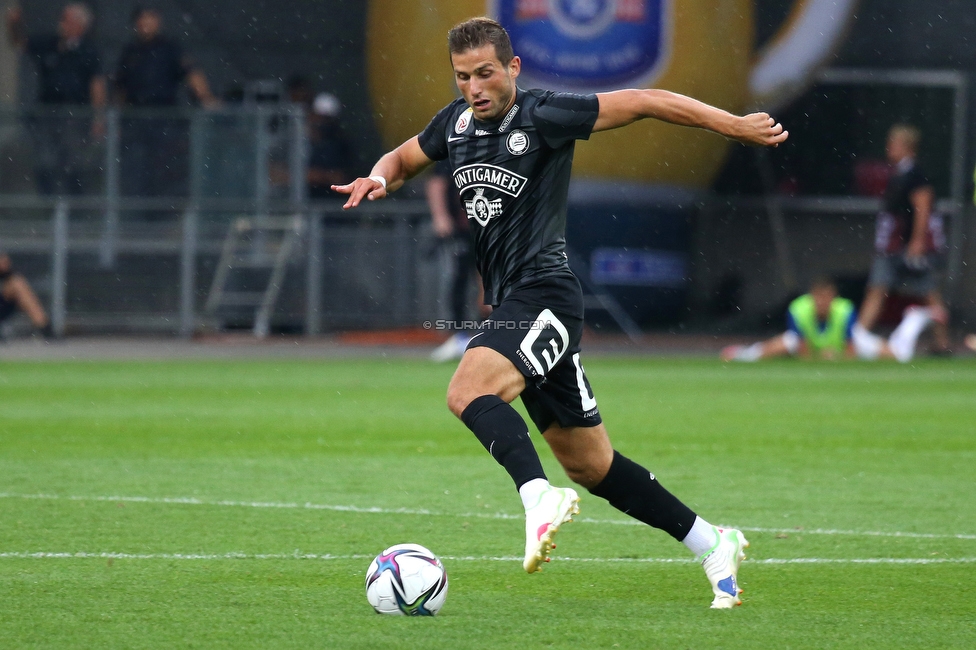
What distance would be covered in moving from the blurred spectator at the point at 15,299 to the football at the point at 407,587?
1329 centimetres

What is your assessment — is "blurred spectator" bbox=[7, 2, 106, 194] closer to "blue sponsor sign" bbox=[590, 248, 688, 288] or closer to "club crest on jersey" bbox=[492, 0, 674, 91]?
"club crest on jersey" bbox=[492, 0, 674, 91]

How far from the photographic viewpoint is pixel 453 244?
17.1 metres

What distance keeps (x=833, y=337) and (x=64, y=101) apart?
977 cm

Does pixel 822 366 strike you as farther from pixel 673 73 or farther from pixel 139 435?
pixel 139 435

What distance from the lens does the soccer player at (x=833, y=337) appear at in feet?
54.1

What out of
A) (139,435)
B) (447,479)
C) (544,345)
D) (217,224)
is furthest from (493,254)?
(217,224)

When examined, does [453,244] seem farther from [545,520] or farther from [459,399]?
[545,520]

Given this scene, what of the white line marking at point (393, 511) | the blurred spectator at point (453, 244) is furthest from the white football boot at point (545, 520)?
the blurred spectator at point (453, 244)

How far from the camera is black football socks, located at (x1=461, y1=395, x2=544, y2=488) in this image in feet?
16.2

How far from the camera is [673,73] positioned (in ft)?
62.2

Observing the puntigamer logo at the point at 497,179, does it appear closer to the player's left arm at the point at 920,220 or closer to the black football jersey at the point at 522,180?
the black football jersey at the point at 522,180

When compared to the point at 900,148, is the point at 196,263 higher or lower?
lower

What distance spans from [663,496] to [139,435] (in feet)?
19.2

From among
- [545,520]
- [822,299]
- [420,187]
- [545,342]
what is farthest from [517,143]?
[420,187]
